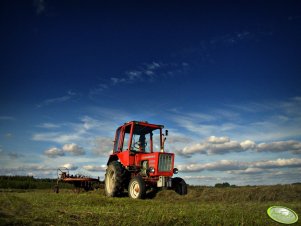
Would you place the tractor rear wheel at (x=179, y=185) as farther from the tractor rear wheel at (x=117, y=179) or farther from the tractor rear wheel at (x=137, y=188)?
the tractor rear wheel at (x=117, y=179)

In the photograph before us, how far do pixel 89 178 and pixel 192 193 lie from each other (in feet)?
23.4

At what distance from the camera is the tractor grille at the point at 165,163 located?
12998 millimetres

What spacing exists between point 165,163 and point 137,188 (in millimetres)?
1613

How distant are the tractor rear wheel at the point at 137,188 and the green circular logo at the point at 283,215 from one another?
569 cm

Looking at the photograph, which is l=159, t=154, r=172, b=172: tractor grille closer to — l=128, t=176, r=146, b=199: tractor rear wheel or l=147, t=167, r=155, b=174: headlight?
l=147, t=167, r=155, b=174: headlight

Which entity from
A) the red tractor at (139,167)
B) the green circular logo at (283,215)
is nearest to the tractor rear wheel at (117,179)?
the red tractor at (139,167)

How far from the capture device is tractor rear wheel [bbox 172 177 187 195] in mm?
13211

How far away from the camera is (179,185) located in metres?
13.4

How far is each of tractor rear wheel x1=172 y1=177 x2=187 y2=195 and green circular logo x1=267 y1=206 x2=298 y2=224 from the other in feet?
20.5

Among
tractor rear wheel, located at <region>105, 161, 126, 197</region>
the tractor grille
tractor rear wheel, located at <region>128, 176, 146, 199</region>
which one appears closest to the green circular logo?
tractor rear wheel, located at <region>128, 176, 146, 199</region>

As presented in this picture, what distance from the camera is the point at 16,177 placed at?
28.6 metres

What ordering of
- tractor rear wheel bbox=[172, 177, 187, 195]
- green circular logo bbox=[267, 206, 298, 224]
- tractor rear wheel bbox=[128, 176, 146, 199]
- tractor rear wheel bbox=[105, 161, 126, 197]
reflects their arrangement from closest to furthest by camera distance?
green circular logo bbox=[267, 206, 298, 224]
tractor rear wheel bbox=[128, 176, 146, 199]
tractor rear wheel bbox=[172, 177, 187, 195]
tractor rear wheel bbox=[105, 161, 126, 197]

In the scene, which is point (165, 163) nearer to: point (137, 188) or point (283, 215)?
point (137, 188)

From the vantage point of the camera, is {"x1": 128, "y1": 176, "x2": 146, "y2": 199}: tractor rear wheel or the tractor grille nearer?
{"x1": 128, "y1": 176, "x2": 146, "y2": 199}: tractor rear wheel
